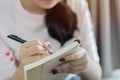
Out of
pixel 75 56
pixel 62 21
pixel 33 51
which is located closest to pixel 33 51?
pixel 33 51

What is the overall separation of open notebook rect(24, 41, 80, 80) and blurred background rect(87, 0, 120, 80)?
94 centimetres

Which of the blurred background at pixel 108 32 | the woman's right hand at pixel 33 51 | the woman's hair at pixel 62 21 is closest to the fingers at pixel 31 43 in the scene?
the woman's right hand at pixel 33 51

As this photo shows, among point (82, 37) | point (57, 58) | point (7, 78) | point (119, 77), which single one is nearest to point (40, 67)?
point (57, 58)

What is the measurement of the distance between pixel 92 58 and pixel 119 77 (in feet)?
2.15

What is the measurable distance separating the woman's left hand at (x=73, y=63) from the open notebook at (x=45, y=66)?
0.03m

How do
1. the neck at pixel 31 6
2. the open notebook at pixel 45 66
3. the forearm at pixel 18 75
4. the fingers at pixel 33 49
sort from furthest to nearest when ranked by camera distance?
the neck at pixel 31 6, the forearm at pixel 18 75, the fingers at pixel 33 49, the open notebook at pixel 45 66

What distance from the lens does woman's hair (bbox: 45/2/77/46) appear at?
1006 mm

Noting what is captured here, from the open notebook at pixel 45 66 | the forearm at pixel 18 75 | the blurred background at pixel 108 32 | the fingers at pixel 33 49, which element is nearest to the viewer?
the open notebook at pixel 45 66

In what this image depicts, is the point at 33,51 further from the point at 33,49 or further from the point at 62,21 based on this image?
the point at 62,21

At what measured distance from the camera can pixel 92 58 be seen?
105 cm

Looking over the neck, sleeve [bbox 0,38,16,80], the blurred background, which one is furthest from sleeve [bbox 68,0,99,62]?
the blurred background

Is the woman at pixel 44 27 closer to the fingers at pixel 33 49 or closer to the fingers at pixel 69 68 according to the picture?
the fingers at pixel 69 68

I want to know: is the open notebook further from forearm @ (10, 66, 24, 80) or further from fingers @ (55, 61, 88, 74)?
forearm @ (10, 66, 24, 80)

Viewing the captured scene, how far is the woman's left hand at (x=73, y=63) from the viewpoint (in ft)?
2.35
